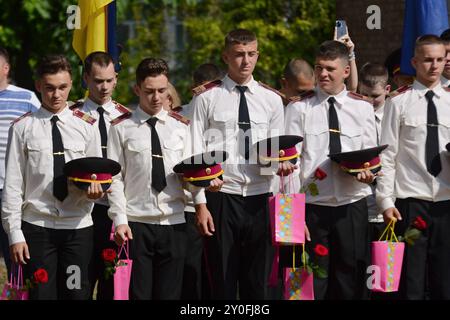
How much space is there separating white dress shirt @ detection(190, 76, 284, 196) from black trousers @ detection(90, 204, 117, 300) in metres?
0.87

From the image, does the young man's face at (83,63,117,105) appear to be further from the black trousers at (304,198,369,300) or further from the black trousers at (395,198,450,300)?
the black trousers at (395,198,450,300)

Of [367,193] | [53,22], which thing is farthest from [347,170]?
[53,22]

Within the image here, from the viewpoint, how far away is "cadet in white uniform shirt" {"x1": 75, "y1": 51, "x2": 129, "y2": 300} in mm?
7734

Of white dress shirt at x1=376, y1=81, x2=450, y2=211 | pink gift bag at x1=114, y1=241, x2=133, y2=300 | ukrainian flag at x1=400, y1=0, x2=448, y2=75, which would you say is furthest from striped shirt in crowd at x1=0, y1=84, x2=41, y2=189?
ukrainian flag at x1=400, y1=0, x2=448, y2=75

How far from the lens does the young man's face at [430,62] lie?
7508 mm

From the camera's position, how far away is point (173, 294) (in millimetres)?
7387

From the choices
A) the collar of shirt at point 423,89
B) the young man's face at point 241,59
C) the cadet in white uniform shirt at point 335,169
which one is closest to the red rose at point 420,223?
the cadet in white uniform shirt at point 335,169

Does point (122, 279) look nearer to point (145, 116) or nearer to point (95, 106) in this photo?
point (145, 116)

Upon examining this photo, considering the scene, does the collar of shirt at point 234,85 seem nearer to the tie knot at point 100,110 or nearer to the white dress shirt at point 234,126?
the white dress shirt at point 234,126

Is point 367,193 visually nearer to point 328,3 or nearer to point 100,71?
point 100,71

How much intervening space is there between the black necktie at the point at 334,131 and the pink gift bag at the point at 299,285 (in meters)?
0.89

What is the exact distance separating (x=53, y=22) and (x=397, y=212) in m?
11.3
